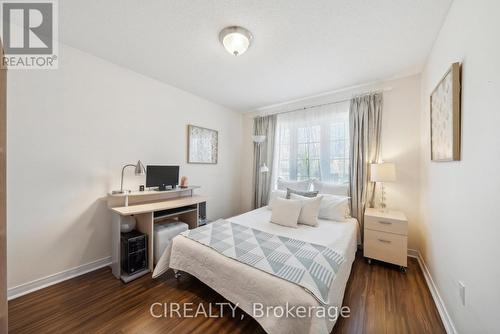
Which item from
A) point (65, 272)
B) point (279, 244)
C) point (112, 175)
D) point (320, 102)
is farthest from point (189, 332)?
point (320, 102)

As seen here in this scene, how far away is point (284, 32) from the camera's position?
175 cm

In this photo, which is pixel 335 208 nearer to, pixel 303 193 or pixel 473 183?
pixel 303 193

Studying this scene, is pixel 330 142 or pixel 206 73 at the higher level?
pixel 206 73

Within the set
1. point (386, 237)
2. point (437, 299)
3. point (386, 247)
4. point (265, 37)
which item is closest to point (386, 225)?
point (386, 237)

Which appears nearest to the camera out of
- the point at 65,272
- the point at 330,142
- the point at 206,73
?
the point at 65,272

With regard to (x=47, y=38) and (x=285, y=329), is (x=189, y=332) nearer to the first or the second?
(x=285, y=329)

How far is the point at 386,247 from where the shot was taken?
2236 millimetres

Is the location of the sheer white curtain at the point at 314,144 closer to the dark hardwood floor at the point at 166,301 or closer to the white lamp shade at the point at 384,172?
the white lamp shade at the point at 384,172

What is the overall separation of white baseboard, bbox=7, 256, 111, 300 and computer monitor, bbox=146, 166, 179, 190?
1.07m

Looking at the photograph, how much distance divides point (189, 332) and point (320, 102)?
353 centimetres

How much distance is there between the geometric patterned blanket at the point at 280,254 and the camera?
125cm

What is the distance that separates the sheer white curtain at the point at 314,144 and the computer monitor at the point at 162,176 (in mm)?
1918

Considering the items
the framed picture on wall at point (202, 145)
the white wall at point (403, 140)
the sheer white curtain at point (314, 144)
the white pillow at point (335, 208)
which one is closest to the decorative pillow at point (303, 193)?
the white pillow at point (335, 208)

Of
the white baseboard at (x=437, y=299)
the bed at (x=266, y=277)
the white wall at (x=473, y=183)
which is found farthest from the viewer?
the white baseboard at (x=437, y=299)
